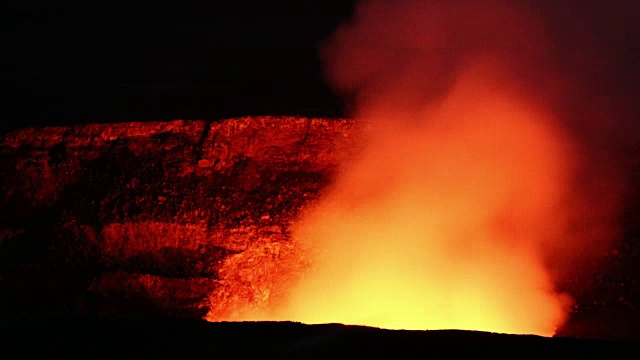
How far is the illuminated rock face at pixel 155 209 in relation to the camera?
597 cm

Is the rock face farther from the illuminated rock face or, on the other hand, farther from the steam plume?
the steam plume

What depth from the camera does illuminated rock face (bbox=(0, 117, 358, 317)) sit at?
597 centimetres

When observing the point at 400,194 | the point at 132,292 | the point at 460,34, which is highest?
the point at 460,34

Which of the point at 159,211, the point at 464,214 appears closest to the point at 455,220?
the point at 464,214

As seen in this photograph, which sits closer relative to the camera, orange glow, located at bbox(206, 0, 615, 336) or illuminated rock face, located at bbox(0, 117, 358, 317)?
orange glow, located at bbox(206, 0, 615, 336)

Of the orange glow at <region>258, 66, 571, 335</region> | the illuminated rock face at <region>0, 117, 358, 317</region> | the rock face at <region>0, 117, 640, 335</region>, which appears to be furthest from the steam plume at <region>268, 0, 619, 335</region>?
the illuminated rock face at <region>0, 117, 358, 317</region>

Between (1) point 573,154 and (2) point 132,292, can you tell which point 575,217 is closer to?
(1) point 573,154

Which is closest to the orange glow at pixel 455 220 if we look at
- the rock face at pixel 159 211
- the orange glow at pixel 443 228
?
the orange glow at pixel 443 228

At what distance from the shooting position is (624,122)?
679cm

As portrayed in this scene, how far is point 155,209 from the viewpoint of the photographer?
621 centimetres

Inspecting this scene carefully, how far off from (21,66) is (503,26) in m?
8.64

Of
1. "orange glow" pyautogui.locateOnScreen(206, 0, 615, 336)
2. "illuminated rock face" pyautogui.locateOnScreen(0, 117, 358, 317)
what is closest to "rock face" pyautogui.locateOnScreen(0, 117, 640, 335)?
"illuminated rock face" pyautogui.locateOnScreen(0, 117, 358, 317)

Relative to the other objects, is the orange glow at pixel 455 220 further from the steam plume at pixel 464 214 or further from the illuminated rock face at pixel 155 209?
the illuminated rock face at pixel 155 209

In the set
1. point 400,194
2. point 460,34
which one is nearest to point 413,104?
point 400,194
